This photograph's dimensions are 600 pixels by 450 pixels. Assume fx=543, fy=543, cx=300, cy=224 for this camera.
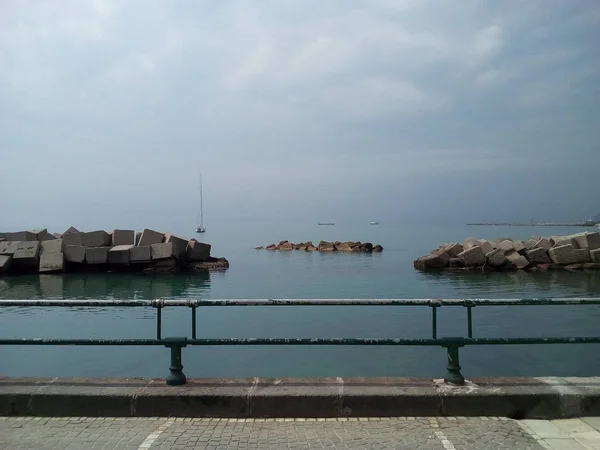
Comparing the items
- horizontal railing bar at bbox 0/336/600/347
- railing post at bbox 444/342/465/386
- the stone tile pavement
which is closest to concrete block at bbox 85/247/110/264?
horizontal railing bar at bbox 0/336/600/347

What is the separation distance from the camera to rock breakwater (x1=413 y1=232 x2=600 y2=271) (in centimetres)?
3203

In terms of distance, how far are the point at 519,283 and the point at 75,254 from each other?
927 inches

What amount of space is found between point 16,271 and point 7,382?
27.6 meters

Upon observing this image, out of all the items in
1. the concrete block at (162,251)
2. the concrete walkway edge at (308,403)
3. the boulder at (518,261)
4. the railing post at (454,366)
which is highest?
the concrete block at (162,251)

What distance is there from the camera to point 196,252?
108 feet

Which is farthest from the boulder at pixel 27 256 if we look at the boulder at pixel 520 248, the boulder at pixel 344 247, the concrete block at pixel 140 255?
the boulder at pixel 344 247

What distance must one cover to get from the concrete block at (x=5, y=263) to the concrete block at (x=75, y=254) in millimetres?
2809

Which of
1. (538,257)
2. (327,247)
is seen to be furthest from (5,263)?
(327,247)

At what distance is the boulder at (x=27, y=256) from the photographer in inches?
1163

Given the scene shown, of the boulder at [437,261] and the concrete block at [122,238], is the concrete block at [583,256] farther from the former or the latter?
the concrete block at [122,238]

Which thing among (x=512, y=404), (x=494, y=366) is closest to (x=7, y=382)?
(x=512, y=404)

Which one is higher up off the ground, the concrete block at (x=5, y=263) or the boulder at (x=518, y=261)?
the concrete block at (x=5, y=263)

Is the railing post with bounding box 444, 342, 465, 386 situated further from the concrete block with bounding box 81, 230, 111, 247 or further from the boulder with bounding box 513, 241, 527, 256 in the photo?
the boulder with bounding box 513, 241, 527, 256

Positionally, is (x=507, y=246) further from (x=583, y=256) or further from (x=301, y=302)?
(x=301, y=302)
